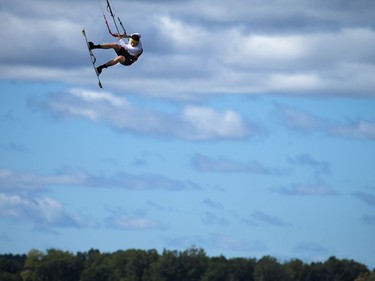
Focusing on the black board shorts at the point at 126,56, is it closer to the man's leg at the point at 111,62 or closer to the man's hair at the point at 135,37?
the man's leg at the point at 111,62

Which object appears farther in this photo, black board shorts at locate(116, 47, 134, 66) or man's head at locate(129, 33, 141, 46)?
black board shorts at locate(116, 47, 134, 66)

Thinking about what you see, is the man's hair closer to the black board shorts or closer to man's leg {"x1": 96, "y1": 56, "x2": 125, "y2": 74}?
the black board shorts

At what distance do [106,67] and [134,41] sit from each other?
1.44 metres

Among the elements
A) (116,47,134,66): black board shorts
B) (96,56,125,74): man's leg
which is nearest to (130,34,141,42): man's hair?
(116,47,134,66): black board shorts

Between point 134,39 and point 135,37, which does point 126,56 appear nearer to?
point 134,39

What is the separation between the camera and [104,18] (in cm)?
5425

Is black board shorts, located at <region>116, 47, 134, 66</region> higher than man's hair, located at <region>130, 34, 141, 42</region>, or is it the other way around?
→ man's hair, located at <region>130, 34, 141, 42</region>

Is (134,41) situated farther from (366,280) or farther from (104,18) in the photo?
(366,280)

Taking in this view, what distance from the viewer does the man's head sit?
55478 mm

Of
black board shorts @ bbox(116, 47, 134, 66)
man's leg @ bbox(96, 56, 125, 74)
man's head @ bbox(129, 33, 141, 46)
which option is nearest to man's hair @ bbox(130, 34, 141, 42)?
man's head @ bbox(129, 33, 141, 46)

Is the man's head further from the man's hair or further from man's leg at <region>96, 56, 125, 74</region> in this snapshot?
man's leg at <region>96, 56, 125, 74</region>

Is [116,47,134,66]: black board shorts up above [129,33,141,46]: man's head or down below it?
below

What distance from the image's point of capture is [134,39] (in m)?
55.7

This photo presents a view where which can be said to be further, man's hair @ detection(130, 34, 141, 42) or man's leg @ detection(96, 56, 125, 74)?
man's leg @ detection(96, 56, 125, 74)
